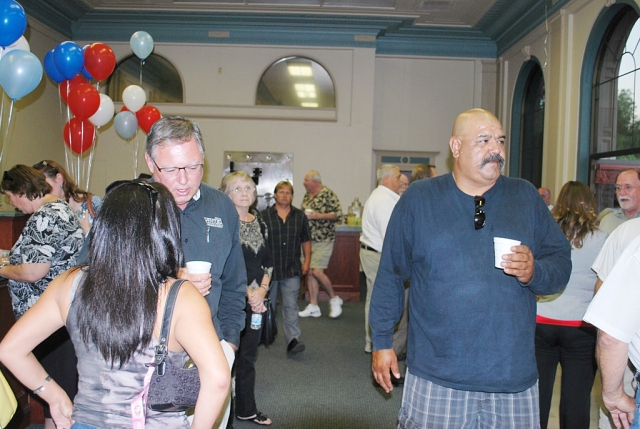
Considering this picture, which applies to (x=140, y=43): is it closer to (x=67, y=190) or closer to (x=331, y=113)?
(x=331, y=113)

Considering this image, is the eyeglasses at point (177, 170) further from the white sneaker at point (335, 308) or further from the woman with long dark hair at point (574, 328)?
the white sneaker at point (335, 308)

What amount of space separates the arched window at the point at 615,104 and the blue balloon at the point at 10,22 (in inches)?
262

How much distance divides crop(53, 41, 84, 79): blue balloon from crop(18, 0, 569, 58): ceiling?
Answer: 362cm

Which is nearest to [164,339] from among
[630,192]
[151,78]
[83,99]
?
[630,192]

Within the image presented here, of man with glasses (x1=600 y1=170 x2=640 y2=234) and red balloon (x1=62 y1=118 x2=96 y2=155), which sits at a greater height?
red balloon (x1=62 y1=118 x2=96 y2=155)

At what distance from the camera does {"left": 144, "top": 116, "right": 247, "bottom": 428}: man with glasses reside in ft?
6.22

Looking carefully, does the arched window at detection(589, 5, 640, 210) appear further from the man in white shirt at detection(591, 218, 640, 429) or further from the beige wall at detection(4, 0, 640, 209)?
the man in white shirt at detection(591, 218, 640, 429)

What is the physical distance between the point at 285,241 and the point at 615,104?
4.85 m

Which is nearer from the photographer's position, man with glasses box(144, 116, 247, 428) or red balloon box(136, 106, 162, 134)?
man with glasses box(144, 116, 247, 428)

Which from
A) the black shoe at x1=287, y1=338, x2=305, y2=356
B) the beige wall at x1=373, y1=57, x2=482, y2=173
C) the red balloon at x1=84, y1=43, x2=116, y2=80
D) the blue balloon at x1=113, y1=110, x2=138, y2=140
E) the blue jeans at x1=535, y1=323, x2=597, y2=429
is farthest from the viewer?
the beige wall at x1=373, y1=57, x2=482, y2=173

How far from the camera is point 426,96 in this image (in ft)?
35.8

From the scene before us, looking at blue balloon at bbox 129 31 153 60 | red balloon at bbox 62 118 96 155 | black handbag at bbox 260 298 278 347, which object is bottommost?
black handbag at bbox 260 298 278 347

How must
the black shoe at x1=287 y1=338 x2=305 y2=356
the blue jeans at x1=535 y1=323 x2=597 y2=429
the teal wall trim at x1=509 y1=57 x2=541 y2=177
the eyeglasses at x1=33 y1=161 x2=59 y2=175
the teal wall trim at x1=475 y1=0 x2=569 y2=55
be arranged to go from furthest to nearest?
the teal wall trim at x1=509 y1=57 x2=541 y2=177
the teal wall trim at x1=475 y1=0 x2=569 y2=55
the black shoe at x1=287 y1=338 x2=305 y2=356
the eyeglasses at x1=33 y1=161 x2=59 y2=175
the blue jeans at x1=535 y1=323 x2=597 y2=429

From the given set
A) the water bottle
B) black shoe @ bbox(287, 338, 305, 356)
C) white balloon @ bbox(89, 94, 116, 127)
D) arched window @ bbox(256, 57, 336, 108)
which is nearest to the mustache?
the water bottle
